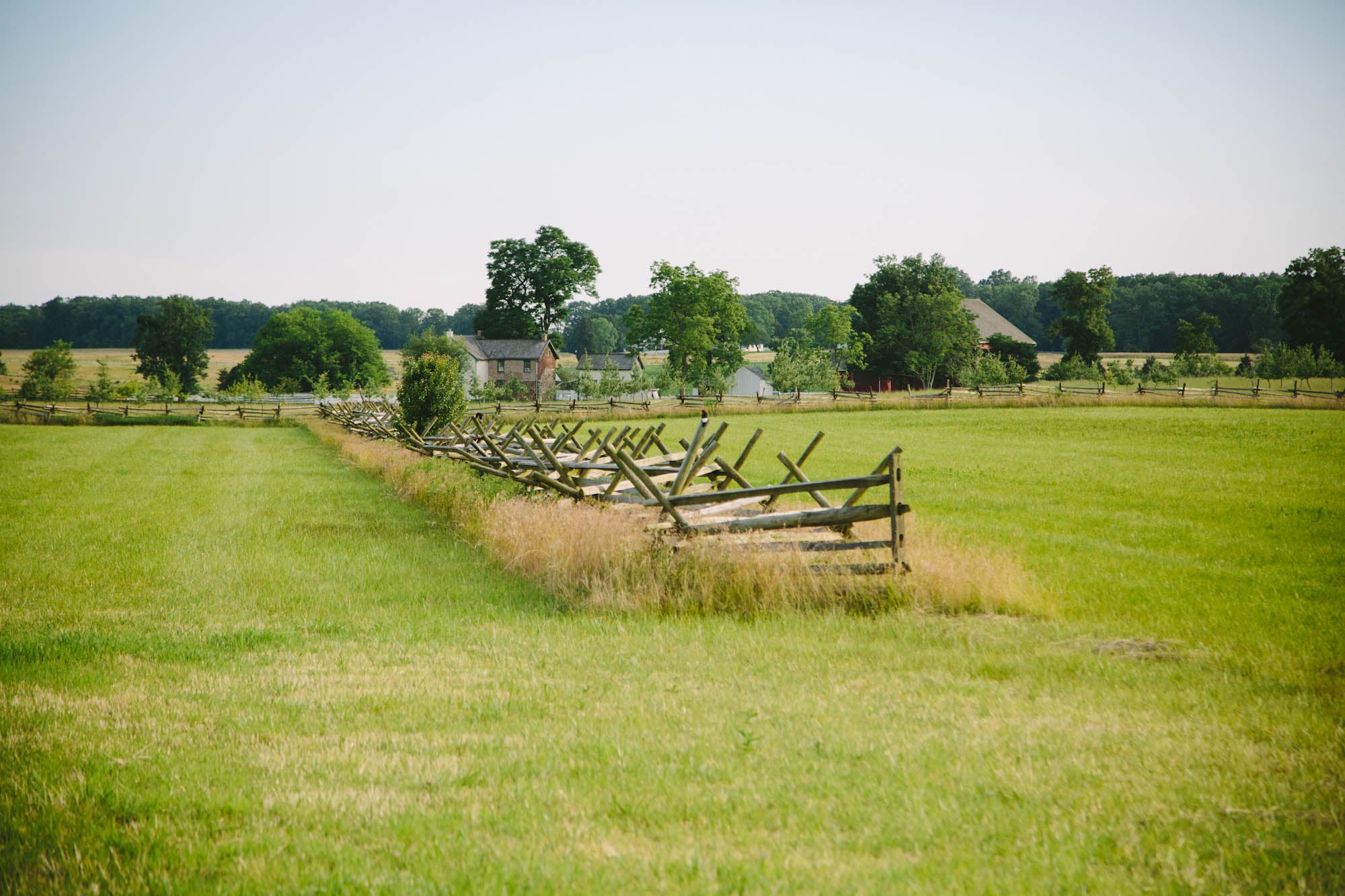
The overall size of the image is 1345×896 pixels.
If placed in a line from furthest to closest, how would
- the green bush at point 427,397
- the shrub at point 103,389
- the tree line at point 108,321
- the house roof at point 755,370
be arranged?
1. the tree line at point 108,321
2. the house roof at point 755,370
3. the shrub at point 103,389
4. the green bush at point 427,397

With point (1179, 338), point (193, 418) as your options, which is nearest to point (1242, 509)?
point (193, 418)

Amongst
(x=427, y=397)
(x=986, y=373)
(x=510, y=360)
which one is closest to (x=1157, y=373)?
(x=986, y=373)

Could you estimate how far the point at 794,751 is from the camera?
15.2 feet

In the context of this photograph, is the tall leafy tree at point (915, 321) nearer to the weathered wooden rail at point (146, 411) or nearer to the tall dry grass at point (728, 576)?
the weathered wooden rail at point (146, 411)

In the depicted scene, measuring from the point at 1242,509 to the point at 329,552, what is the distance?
14879 millimetres

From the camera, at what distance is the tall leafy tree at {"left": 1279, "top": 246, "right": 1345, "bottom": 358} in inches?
2232

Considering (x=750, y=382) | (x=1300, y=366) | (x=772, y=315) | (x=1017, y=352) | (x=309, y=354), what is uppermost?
(x=772, y=315)

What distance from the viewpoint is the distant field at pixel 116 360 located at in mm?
95312

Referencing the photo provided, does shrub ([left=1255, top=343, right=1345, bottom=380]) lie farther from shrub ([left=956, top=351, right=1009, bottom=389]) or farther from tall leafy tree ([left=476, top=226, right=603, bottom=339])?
tall leafy tree ([left=476, top=226, right=603, bottom=339])

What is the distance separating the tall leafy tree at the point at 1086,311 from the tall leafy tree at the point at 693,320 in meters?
28.8

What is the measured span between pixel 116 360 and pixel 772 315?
11155cm

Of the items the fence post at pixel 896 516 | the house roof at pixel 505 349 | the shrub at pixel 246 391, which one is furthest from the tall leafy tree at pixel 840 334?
the fence post at pixel 896 516

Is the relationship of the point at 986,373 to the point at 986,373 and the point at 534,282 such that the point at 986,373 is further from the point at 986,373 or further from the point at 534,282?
the point at 534,282

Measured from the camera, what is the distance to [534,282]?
87438 millimetres
